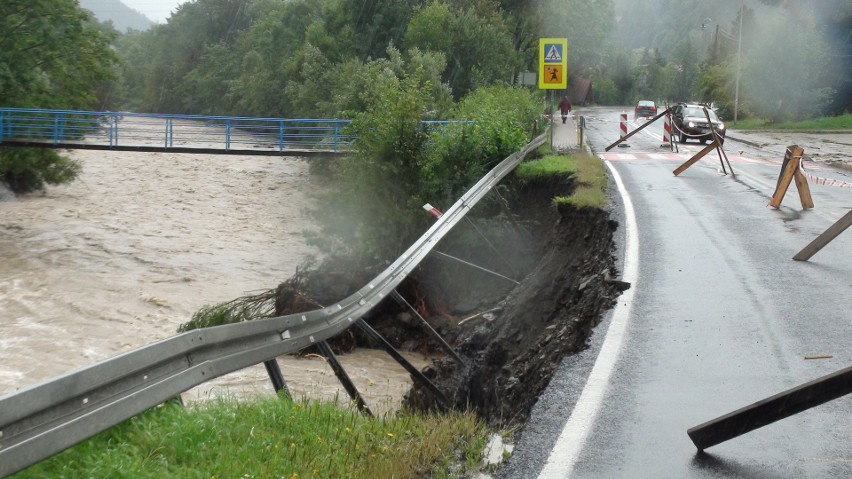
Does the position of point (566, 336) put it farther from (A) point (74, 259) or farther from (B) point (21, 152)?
(B) point (21, 152)

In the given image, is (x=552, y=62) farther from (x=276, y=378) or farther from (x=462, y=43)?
(x=462, y=43)

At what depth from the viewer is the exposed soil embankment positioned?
29.1 ft

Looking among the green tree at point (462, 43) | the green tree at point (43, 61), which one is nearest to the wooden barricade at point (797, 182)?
the green tree at point (43, 61)

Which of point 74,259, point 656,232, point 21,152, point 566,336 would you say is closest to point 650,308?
point 566,336

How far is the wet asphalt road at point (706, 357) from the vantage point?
16.2 feet

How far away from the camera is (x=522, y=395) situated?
7.63 metres

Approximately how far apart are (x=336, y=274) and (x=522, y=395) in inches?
435

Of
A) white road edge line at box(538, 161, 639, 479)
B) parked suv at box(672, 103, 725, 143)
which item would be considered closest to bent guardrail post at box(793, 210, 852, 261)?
white road edge line at box(538, 161, 639, 479)

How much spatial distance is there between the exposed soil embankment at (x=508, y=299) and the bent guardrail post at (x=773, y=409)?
1.43 m

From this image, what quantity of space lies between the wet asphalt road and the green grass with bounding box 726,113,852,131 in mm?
40023

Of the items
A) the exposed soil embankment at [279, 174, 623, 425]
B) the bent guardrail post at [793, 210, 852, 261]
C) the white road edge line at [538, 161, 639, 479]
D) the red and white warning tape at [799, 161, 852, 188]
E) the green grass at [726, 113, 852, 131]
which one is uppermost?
the green grass at [726, 113, 852, 131]

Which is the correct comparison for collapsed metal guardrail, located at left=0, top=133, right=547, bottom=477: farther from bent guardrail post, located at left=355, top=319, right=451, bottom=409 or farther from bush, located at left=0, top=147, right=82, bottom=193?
bush, located at left=0, top=147, right=82, bottom=193

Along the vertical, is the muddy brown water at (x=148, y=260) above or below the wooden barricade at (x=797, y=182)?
below

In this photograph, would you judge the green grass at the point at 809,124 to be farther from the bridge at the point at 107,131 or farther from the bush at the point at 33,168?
the bush at the point at 33,168
